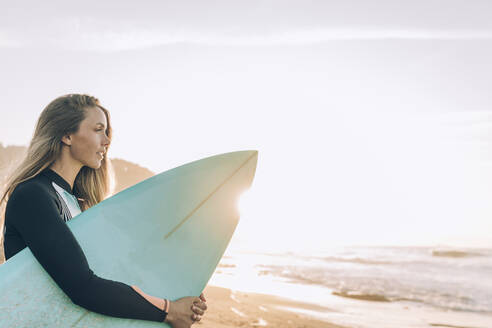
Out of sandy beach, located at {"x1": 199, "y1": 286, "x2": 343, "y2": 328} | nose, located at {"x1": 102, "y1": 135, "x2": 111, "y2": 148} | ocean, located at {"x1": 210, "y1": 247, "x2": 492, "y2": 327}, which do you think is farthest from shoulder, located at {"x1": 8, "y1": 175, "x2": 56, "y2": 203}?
ocean, located at {"x1": 210, "y1": 247, "x2": 492, "y2": 327}

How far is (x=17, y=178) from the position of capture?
61.3 inches

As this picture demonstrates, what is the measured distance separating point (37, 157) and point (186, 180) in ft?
2.23

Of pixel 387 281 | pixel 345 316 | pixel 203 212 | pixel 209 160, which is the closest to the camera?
pixel 203 212

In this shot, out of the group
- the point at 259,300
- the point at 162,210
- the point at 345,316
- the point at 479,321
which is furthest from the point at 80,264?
the point at 479,321

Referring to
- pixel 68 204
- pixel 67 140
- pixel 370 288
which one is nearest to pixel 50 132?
pixel 67 140

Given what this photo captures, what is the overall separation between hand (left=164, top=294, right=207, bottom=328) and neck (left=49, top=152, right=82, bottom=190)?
0.72 m

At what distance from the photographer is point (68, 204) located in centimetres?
174

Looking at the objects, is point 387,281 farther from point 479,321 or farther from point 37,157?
point 37,157

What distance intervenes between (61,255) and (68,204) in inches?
19.4

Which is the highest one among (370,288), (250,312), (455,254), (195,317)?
(195,317)

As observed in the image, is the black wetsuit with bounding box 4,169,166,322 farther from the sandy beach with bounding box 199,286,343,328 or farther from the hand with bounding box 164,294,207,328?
A: the sandy beach with bounding box 199,286,343,328

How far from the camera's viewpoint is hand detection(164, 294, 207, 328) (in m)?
1.47

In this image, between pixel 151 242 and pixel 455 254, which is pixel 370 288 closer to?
pixel 151 242

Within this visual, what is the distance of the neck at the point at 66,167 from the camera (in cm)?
169
